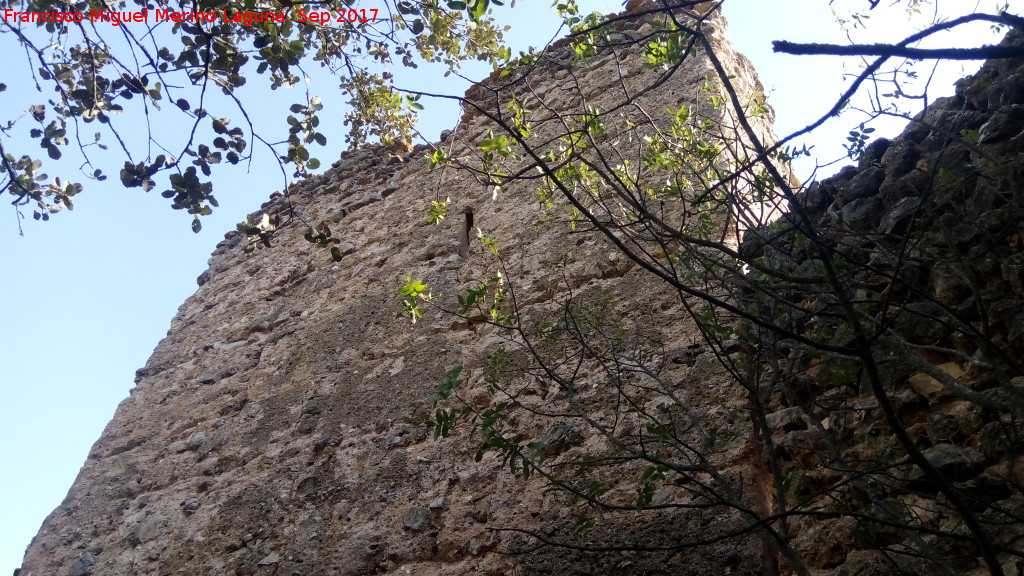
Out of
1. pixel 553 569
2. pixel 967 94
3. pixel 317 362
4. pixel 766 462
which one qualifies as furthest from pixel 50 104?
pixel 967 94

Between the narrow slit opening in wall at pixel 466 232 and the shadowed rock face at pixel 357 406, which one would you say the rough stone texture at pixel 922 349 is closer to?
the shadowed rock face at pixel 357 406

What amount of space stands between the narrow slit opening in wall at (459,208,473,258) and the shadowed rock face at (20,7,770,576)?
15 millimetres

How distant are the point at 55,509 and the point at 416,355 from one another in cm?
214

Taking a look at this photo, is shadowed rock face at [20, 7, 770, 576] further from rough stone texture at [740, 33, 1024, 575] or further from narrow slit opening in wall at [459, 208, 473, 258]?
rough stone texture at [740, 33, 1024, 575]

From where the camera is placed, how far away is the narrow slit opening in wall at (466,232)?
4172 millimetres

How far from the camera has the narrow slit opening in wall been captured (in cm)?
417

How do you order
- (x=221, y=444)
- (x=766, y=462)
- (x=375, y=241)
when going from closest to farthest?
(x=766, y=462) → (x=221, y=444) → (x=375, y=241)

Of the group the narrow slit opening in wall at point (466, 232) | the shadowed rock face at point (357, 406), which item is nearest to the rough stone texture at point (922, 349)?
the shadowed rock face at point (357, 406)

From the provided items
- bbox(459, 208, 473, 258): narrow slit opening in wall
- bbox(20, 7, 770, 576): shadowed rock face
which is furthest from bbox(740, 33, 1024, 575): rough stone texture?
bbox(459, 208, 473, 258): narrow slit opening in wall

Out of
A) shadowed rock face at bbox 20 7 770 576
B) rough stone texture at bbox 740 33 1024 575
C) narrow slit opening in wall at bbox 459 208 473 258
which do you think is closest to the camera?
rough stone texture at bbox 740 33 1024 575

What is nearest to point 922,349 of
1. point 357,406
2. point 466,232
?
point 357,406

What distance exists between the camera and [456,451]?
122 inches

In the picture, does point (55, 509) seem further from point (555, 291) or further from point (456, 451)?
point (555, 291)

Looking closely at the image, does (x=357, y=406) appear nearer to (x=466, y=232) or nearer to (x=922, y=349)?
(x=466, y=232)
